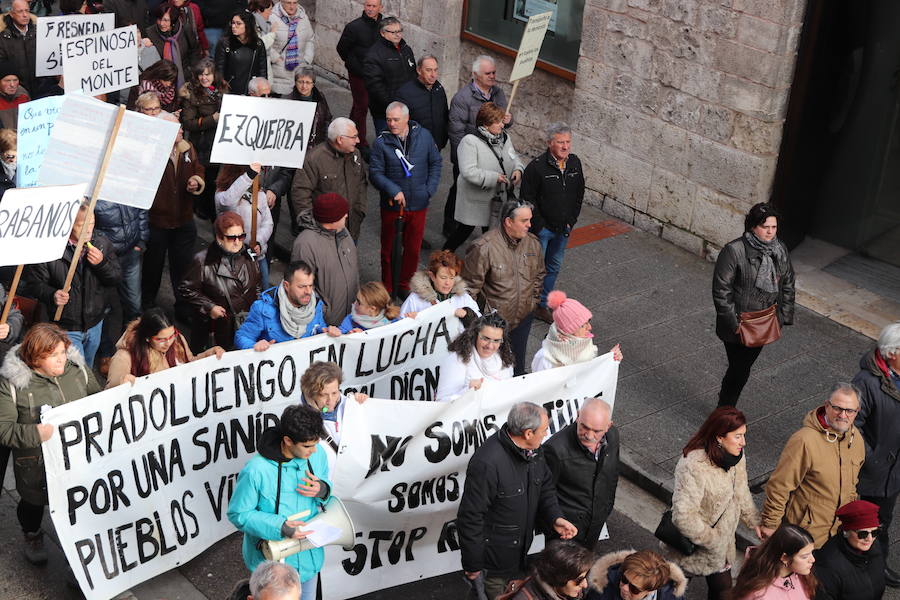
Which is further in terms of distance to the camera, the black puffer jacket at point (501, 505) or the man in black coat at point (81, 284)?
the man in black coat at point (81, 284)

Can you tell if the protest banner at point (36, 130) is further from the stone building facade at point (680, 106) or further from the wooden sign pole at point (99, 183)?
the stone building facade at point (680, 106)

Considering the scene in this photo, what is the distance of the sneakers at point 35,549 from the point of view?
22.1ft

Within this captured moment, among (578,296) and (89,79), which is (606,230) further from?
(89,79)

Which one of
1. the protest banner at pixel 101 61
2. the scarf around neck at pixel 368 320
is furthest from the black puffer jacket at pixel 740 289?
the protest banner at pixel 101 61

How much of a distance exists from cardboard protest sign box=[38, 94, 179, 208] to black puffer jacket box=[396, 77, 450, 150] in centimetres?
372

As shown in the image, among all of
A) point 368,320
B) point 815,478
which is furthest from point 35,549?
point 815,478

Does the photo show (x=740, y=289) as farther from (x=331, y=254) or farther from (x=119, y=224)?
(x=119, y=224)

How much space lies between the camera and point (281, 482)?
5.52m

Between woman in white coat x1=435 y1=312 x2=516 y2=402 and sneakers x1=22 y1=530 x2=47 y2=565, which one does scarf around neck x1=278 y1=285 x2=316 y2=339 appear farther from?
sneakers x1=22 y1=530 x2=47 y2=565

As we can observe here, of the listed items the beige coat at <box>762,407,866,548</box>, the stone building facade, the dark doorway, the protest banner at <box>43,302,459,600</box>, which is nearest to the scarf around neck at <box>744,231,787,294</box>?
the beige coat at <box>762,407,866,548</box>

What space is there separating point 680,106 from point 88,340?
581 cm

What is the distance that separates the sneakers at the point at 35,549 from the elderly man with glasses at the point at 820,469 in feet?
13.0

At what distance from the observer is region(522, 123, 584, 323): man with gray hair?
30.5 ft

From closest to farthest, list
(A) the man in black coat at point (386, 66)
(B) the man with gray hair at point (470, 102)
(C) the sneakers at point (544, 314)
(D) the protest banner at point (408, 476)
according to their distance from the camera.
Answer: (D) the protest banner at point (408, 476), (C) the sneakers at point (544, 314), (B) the man with gray hair at point (470, 102), (A) the man in black coat at point (386, 66)
